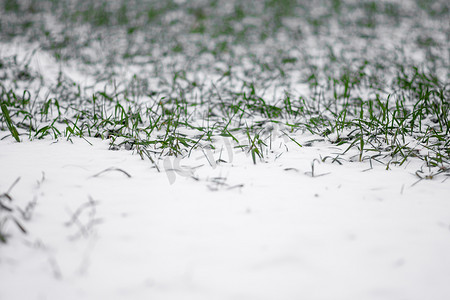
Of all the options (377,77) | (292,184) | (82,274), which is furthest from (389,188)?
(377,77)

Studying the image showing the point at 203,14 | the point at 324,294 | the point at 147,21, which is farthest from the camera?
the point at 203,14

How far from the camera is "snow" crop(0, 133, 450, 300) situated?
101 cm

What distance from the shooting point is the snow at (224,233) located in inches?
39.7

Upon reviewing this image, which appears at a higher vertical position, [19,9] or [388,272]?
[19,9]

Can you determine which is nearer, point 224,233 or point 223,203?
point 224,233

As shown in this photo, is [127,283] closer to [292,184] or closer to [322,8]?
[292,184]

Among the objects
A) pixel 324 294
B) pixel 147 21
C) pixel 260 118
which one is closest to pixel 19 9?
pixel 147 21

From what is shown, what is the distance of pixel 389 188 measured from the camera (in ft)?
5.19

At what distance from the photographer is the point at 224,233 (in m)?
1.23

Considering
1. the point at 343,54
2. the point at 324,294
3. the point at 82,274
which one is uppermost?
the point at 343,54

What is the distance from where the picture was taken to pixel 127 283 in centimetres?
100

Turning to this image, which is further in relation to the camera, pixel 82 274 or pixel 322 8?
pixel 322 8

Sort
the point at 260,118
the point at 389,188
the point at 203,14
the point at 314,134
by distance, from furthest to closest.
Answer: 1. the point at 203,14
2. the point at 260,118
3. the point at 314,134
4. the point at 389,188

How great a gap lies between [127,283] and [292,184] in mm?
987
